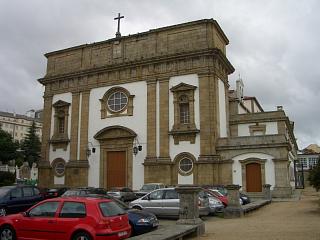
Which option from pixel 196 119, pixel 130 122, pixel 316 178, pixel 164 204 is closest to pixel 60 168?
pixel 130 122

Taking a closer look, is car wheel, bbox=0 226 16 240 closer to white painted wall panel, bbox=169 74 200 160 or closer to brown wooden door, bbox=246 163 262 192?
white painted wall panel, bbox=169 74 200 160

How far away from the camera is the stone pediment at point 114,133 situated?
3306 centimetres

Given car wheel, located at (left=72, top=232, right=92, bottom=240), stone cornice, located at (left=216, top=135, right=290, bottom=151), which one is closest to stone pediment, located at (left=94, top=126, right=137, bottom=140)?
stone cornice, located at (left=216, top=135, right=290, bottom=151)

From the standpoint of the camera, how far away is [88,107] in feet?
117

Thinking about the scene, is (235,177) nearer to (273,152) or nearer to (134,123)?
(273,152)

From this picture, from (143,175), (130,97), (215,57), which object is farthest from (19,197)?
(215,57)

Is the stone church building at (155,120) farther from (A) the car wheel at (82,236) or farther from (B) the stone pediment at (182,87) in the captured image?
(A) the car wheel at (82,236)

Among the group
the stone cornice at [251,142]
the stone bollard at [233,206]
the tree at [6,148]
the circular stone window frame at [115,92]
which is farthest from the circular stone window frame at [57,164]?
the stone bollard at [233,206]

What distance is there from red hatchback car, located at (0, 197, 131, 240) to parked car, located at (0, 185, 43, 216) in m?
5.64

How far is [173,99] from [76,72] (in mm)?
10216

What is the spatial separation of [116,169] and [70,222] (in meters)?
23.6

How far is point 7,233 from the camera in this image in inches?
437

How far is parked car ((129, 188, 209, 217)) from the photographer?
16.8 meters

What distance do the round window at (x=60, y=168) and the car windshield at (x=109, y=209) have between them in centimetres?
2656
